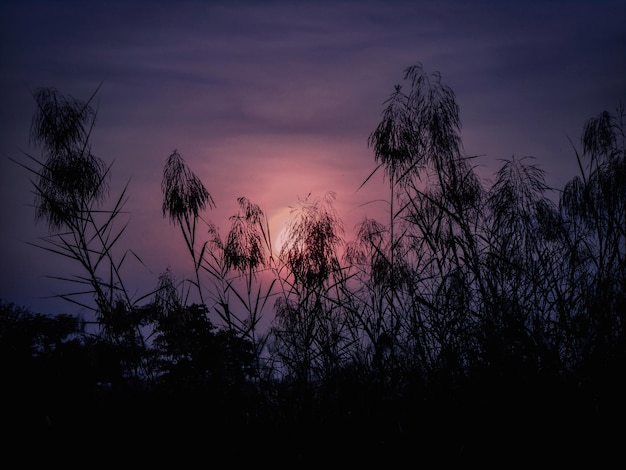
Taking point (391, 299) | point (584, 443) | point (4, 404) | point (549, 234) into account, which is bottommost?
point (584, 443)

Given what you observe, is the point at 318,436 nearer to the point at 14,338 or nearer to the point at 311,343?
the point at 311,343

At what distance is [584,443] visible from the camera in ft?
4.29

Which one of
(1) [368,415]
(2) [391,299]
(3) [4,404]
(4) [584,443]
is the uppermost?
(2) [391,299]

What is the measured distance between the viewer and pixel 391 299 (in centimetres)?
255

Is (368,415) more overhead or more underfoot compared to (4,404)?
more underfoot

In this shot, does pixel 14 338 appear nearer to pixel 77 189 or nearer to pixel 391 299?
pixel 77 189

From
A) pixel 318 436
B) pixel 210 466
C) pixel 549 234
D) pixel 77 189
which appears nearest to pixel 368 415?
pixel 318 436

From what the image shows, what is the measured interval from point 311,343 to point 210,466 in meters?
1.24

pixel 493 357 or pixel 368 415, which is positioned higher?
pixel 493 357

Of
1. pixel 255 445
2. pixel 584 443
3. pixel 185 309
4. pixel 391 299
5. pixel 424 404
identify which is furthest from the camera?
pixel 185 309

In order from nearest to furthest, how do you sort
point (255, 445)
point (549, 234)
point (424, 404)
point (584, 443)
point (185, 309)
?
point (584, 443) → point (255, 445) → point (424, 404) → point (185, 309) → point (549, 234)

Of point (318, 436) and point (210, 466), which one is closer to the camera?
point (210, 466)

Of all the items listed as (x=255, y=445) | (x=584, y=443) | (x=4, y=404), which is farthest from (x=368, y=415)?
(x=4, y=404)

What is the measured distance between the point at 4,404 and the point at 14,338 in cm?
134
